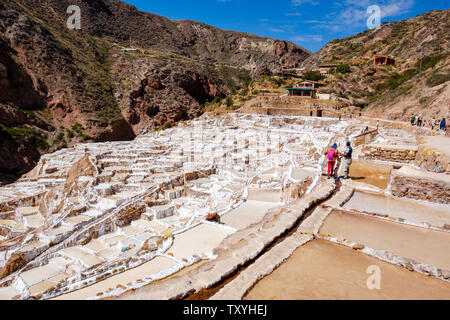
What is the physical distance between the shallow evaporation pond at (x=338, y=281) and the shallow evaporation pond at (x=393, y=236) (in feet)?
1.47

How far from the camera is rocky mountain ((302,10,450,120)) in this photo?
20.2 meters

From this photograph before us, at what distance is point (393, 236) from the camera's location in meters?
4.39

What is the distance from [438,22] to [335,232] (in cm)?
4778

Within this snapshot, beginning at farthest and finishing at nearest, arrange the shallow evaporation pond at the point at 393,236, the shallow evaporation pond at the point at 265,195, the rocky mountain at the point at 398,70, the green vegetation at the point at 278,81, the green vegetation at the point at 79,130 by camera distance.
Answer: the green vegetation at the point at 278,81
the green vegetation at the point at 79,130
the rocky mountain at the point at 398,70
the shallow evaporation pond at the point at 265,195
the shallow evaporation pond at the point at 393,236

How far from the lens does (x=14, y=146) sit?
Answer: 28891 mm

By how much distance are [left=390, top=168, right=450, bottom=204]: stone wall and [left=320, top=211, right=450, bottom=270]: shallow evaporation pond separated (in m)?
1.52

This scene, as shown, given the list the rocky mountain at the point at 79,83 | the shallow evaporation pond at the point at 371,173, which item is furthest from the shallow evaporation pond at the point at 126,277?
the rocky mountain at the point at 79,83

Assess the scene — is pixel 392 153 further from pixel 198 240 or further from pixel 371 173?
pixel 198 240

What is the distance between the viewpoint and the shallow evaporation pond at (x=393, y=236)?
12.7 ft

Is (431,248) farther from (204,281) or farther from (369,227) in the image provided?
(204,281)

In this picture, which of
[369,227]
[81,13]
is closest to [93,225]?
[369,227]

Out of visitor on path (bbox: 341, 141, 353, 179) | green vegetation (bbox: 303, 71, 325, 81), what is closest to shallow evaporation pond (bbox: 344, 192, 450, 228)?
visitor on path (bbox: 341, 141, 353, 179)

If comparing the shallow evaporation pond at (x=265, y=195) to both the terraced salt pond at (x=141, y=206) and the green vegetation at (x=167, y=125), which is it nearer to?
the terraced salt pond at (x=141, y=206)

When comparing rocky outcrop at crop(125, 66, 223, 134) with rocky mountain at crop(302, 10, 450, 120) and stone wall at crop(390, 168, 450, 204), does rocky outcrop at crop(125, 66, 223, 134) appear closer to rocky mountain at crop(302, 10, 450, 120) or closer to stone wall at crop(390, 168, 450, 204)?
rocky mountain at crop(302, 10, 450, 120)
